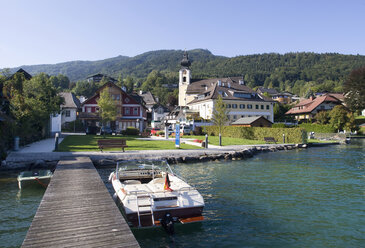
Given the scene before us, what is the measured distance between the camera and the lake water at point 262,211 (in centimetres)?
937

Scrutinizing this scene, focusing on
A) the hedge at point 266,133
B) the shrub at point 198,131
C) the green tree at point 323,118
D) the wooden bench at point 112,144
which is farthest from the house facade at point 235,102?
the wooden bench at point 112,144

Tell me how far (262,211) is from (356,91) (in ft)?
278

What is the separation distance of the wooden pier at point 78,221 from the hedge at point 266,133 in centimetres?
3716

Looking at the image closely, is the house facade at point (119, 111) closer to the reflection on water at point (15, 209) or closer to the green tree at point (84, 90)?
the reflection on water at point (15, 209)

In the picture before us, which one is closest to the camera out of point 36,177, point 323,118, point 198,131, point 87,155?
point 36,177

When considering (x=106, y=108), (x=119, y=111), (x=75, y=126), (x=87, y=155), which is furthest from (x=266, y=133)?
(x=75, y=126)

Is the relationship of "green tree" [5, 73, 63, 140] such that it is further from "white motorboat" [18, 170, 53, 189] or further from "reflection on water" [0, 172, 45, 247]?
"white motorboat" [18, 170, 53, 189]

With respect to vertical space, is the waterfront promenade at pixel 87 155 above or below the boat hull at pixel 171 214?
above

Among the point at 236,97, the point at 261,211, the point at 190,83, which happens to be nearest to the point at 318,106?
the point at 236,97

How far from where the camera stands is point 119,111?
64938 millimetres

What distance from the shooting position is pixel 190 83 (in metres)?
109

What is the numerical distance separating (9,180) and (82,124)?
47.9 metres

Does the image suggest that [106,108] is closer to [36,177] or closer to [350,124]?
[36,177]

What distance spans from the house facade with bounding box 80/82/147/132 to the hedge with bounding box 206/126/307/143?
67.3 ft
